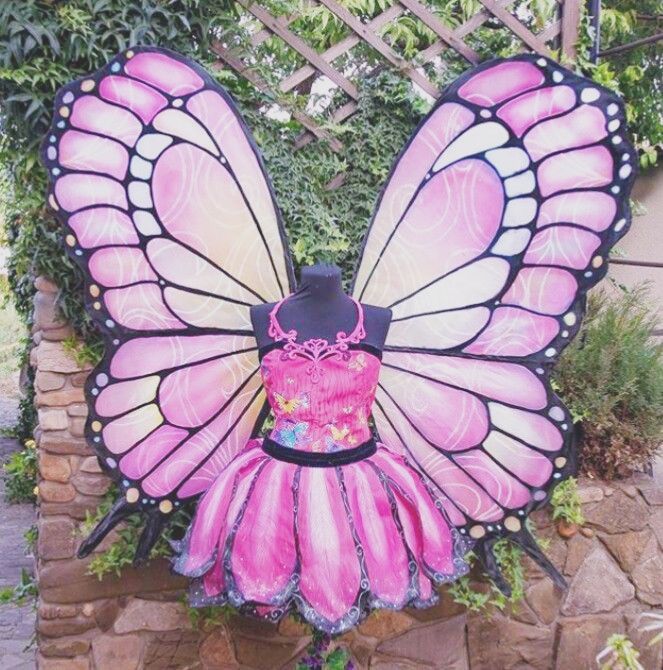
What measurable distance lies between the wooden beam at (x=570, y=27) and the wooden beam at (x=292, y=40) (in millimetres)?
935

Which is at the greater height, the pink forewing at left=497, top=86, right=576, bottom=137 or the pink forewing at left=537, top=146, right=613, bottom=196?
the pink forewing at left=497, top=86, right=576, bottom=137

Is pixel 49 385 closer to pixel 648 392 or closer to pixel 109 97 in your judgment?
pixel 109 97

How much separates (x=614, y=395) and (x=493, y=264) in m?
1.01

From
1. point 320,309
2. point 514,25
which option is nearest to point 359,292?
point 320,309

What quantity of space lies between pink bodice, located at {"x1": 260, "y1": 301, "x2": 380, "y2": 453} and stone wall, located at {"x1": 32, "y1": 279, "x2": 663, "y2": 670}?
949 millimetres

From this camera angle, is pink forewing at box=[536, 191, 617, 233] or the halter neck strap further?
pink forewing at box=[536, 191, 617, 233]

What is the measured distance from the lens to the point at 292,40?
265cm

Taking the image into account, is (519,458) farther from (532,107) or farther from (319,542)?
(532,107)

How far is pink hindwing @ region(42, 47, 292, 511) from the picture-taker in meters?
2.01

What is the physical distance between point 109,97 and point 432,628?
6.93 feet

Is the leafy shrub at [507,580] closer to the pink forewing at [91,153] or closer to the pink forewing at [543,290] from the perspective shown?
the pink forewing at [543,290]

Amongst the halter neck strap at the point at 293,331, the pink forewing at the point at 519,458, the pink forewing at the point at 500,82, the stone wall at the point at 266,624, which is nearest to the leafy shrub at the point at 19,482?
the stone wall at the point at 266,624

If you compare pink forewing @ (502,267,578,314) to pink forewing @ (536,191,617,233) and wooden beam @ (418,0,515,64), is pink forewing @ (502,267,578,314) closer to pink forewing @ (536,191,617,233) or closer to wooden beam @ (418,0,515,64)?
pink forewing @ (536,191,617,233)

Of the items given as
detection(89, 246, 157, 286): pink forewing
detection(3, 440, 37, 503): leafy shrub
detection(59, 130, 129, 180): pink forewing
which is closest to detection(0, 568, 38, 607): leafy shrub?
detection(3, 440, 37, 503): leafy shrub
